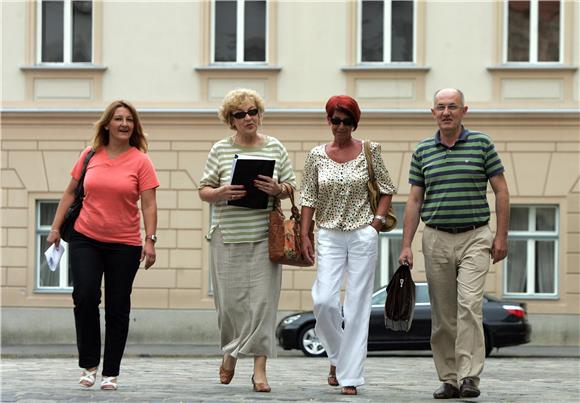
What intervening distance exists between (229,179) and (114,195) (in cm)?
76

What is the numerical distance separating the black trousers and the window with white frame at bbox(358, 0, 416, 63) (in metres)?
15.4

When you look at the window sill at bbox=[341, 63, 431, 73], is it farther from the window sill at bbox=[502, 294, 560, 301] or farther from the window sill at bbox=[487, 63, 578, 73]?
the window sill at bbox=[502, 294, 560, 301]

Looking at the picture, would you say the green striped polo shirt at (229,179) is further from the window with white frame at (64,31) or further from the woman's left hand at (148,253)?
the window with white frame at (64,31)

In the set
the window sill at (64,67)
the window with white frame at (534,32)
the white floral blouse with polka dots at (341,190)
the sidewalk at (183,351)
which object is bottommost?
the sidewalk at (183,351)

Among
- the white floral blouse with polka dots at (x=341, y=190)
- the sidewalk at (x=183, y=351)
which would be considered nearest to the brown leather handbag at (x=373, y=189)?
the white floral blouse with polka dots at (x=341, y=190)

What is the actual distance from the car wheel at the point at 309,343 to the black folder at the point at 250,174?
36.7 ft

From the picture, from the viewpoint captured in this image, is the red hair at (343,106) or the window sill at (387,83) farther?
the window sill at (387,83)

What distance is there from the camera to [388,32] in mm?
24203

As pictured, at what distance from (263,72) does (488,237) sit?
1535 centimetres

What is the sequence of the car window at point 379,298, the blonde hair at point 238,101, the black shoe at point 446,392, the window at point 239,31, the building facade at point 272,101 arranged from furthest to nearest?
the window at point 239,31
the building facade at point 272,101
the car window at point 379,298
the blonde hair at point 238,101
the black shoe at point 446,392

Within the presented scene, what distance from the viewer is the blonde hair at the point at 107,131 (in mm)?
9375

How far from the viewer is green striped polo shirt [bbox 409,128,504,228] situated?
9008 mm

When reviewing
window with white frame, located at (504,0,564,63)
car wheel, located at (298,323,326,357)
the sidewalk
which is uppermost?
window with white frame, located at (504,0,564,63)

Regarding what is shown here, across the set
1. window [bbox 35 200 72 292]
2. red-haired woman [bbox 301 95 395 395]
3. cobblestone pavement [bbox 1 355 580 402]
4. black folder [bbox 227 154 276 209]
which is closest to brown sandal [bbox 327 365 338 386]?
cobblestone pavement [bbox 1 355 580 402]
